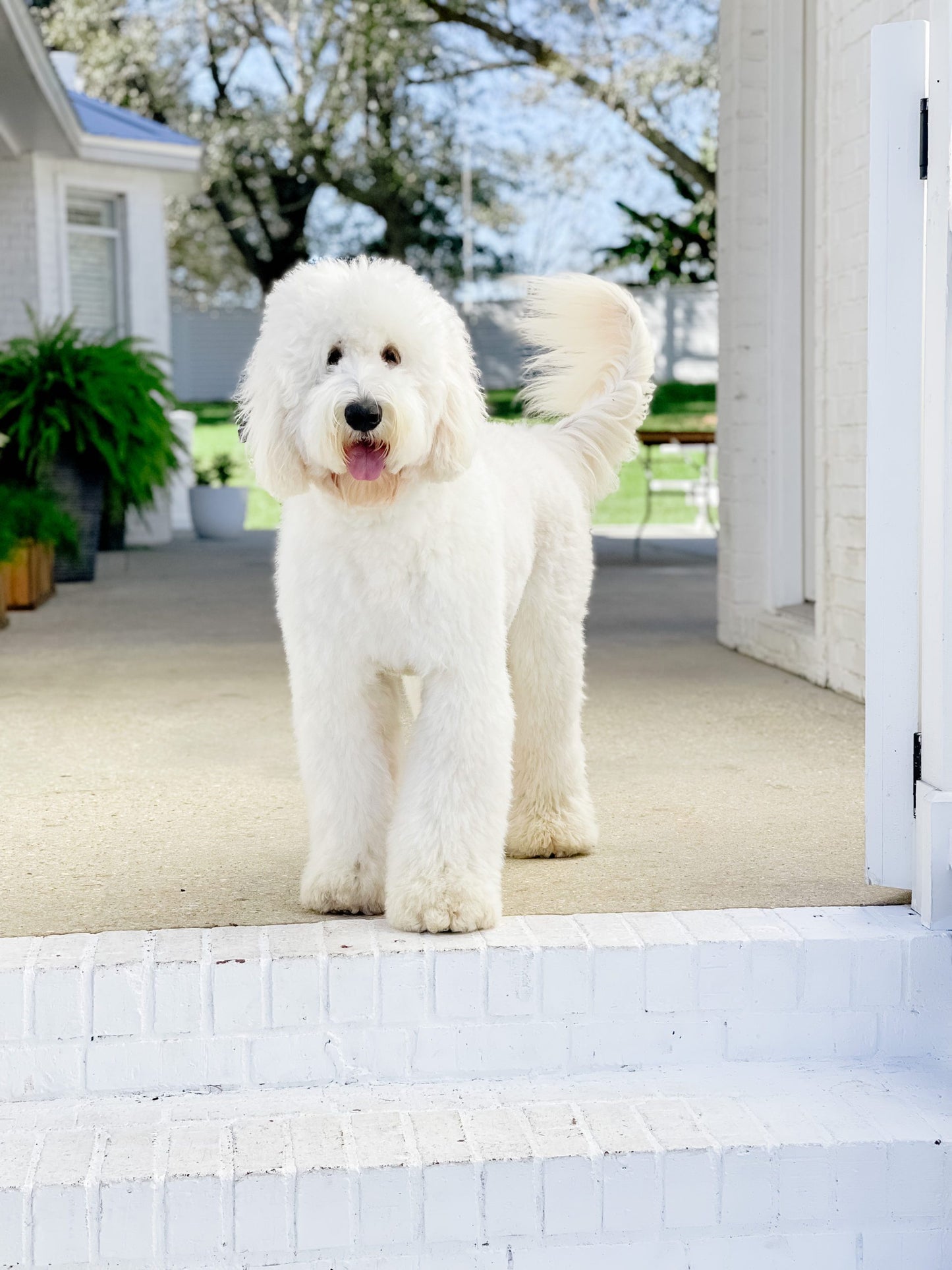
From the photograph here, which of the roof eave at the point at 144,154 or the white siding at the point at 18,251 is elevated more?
the roof eave at the point at 144,154

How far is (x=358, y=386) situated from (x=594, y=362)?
4.09 feet

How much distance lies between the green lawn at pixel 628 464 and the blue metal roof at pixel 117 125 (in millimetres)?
2728

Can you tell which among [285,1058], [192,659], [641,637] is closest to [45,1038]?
[285,1058]

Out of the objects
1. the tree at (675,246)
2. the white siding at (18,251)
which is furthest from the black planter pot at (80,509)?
the tree at (675,246)

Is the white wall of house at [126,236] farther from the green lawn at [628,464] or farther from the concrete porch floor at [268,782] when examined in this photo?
the concrete porch floor at [268,782]

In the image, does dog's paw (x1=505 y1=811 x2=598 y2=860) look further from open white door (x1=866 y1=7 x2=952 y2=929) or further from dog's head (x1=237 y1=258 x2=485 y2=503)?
dog's head (x1=237 y1=258 x2=485 y2=503)

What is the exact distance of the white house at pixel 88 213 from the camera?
11508 mm

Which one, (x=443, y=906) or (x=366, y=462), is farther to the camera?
(x=443, y=906)

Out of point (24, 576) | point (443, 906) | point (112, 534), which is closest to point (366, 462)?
point (443, 906)

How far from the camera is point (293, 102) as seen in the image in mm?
21422

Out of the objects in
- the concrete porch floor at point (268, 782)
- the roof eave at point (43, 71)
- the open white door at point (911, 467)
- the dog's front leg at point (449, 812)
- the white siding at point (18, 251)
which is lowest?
the concrete porch floor at point (268, 782)

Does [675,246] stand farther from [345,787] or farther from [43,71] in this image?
[345,787]

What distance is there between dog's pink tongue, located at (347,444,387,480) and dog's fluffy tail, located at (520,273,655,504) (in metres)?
1.01

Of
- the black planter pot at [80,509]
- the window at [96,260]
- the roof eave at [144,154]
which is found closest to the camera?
the black planter pot at [80,509]
